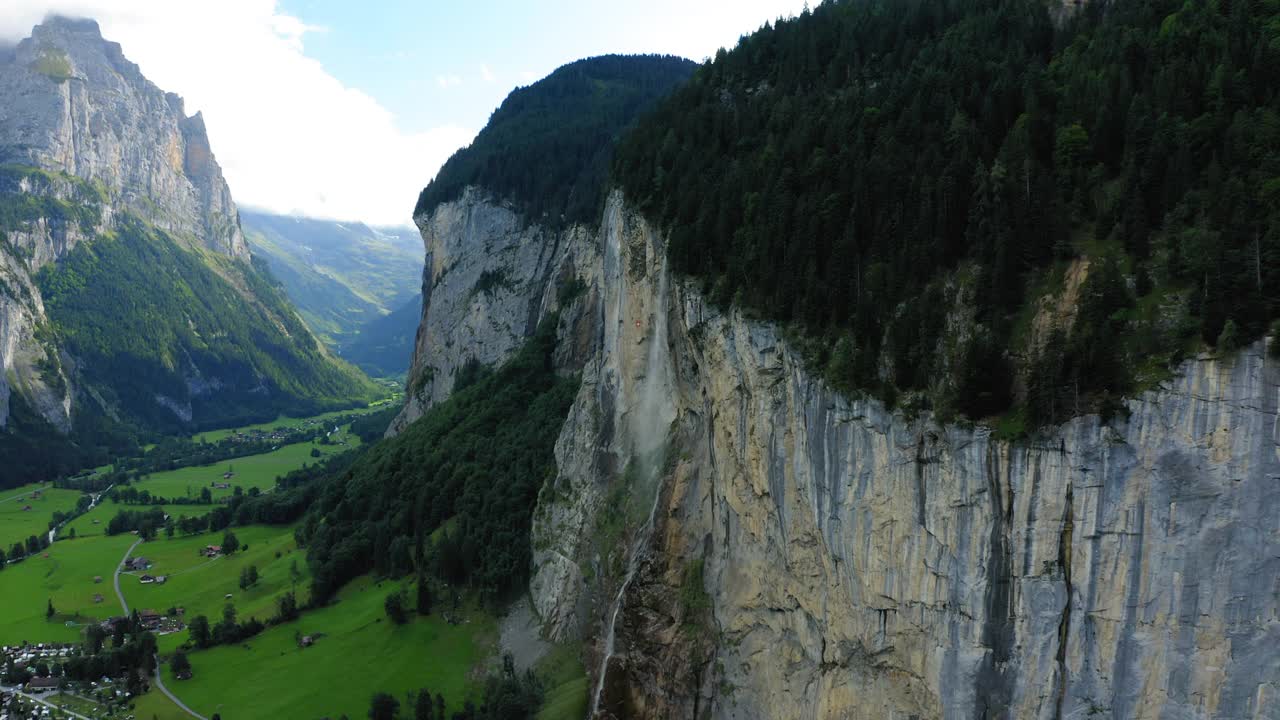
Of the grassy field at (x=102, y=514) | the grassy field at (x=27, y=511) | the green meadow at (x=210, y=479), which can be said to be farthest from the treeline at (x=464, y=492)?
the green meadow at (x=210, y=479)

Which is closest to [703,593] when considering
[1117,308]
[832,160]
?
[832,160]

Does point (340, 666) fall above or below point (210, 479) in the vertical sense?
above

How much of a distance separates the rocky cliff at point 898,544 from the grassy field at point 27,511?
421 feet

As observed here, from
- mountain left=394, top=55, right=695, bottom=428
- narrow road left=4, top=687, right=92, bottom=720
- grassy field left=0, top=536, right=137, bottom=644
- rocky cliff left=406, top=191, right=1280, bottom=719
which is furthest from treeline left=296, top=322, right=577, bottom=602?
grassy field left=0, top=536, right=137, bottom=644

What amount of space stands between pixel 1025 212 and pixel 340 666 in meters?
70.7

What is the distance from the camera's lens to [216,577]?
371 feet

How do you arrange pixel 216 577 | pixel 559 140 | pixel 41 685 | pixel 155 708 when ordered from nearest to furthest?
pixel 155 708 < pixel 41 685 < pixel 216 577 < pixel 559 140

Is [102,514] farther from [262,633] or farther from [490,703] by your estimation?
[490,703]

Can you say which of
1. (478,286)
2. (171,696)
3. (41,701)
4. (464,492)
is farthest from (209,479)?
(464,492)

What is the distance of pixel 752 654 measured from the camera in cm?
4338

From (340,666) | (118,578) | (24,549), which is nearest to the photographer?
(340,666)

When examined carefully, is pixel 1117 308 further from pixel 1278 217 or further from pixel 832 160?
pixel 832 160

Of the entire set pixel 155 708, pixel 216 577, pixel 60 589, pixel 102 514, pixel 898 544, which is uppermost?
pixel 898 544

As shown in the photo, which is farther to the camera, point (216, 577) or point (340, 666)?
point (216, 577)
